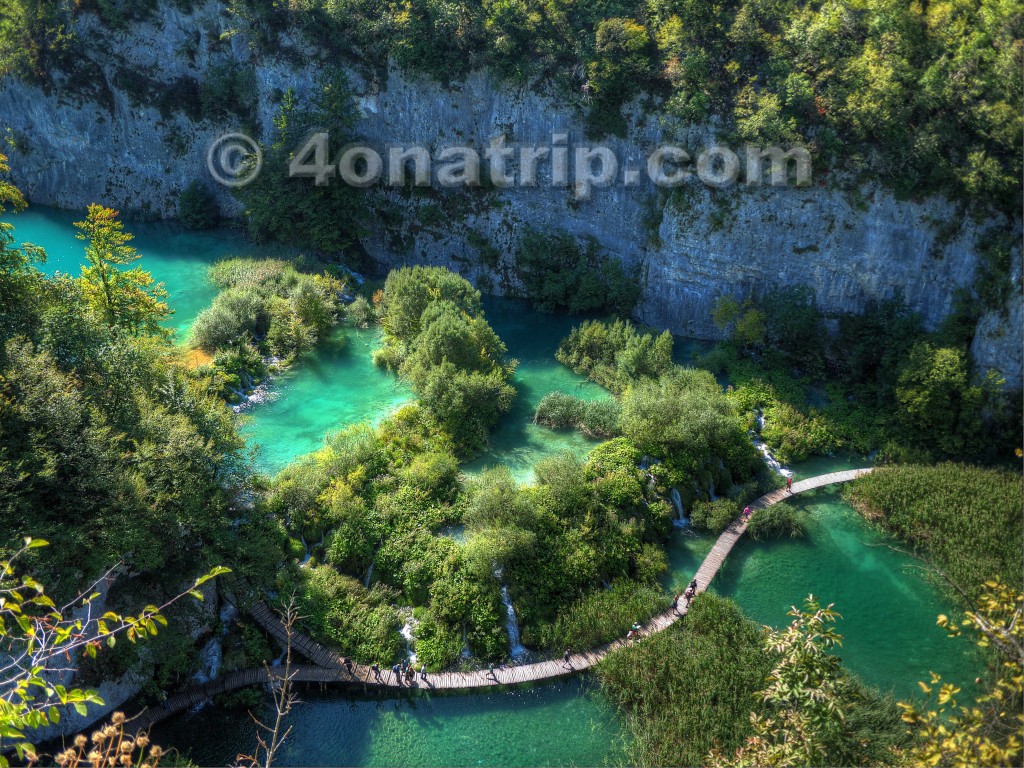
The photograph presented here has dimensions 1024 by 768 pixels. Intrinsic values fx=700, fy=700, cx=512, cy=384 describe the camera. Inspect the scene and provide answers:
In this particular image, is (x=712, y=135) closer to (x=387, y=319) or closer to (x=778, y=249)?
(x=778, y=249)

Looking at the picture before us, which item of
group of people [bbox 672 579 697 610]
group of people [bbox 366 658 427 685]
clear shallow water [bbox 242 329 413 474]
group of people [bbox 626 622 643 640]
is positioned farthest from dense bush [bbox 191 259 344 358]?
group of people [bbox 672 579 697 610]

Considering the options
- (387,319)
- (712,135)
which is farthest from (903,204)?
(387,319)

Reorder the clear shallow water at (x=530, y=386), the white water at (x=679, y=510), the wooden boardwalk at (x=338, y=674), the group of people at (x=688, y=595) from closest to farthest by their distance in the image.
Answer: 1. the wooden boardwalk at (x=338, y=674)
2. the group of people at (x=688, y=595)
3. the white water at (x=679, y=510)
4. the clear shallow water at (x=530, y=386)

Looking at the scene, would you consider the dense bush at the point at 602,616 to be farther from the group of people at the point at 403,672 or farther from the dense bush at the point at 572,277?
the dense bush at the point at 572,277

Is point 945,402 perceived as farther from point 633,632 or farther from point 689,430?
point 633,632

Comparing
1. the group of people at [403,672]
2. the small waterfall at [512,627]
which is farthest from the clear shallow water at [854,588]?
the group of people at [403,672]

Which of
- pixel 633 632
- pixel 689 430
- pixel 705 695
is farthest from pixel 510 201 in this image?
pixel 705 695
